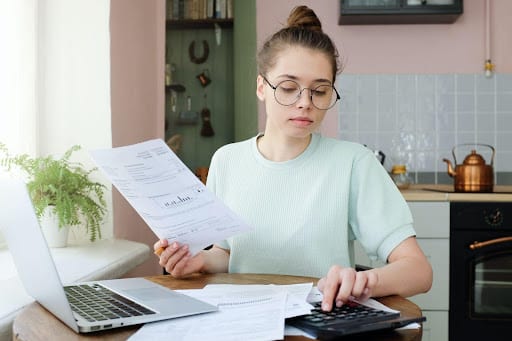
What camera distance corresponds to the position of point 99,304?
1.00 metres

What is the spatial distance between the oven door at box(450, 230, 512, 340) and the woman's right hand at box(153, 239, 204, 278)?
1.91 meters

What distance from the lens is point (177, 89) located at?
484 centimetres

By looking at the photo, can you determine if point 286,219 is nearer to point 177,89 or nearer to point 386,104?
point 386,104

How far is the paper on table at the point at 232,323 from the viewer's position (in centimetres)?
82

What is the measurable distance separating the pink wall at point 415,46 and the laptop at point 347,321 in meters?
2.75

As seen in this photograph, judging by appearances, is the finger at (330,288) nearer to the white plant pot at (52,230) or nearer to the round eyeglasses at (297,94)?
the round eyeglasses at (297,94)

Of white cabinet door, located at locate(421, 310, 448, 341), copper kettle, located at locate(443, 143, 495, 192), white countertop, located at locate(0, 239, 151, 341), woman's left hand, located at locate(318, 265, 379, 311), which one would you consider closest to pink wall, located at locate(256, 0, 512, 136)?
copper kettle, located at locate(443, 143, 495, 192)

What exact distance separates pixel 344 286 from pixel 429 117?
2.80m

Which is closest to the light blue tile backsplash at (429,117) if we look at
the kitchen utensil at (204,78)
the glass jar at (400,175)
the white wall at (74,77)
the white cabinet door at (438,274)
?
the glass jar at (400,175)

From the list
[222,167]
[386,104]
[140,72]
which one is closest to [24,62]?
[140,72]

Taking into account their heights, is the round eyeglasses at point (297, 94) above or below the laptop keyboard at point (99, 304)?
above

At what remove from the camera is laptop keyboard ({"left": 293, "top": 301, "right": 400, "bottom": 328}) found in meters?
0.84

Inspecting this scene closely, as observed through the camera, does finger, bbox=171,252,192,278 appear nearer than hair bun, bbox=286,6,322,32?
Yes

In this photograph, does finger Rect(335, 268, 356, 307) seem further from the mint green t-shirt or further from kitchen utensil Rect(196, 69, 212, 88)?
kitchen utensil Rect(196, 69, 212, 88)
